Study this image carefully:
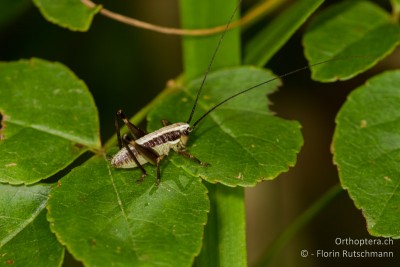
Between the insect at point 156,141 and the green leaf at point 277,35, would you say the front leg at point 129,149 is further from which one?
the green leaf at point 277,35

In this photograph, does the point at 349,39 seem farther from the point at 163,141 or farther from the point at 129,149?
the point at 129,149

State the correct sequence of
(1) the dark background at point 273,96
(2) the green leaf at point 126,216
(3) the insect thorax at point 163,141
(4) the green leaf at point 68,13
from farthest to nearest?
1. (1) the dark background at point 273,96
2. (4) the green leaf at point 68,13
3. (3) the insect thorax at point 163,141
4. (2) the green leaf at point 126,216

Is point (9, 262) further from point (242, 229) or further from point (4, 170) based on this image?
point (242, 229)

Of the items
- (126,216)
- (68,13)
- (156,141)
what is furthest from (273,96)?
(126,216)

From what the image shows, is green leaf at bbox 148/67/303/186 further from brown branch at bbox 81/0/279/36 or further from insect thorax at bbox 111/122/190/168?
brown branch at bbox 81/0/279/36

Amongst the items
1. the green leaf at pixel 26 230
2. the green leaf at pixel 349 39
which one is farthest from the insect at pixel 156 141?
the green leaf at pixel 26 230

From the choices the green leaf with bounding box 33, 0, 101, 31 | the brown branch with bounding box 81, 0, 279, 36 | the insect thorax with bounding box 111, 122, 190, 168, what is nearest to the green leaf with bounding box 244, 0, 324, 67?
the brown branch with bounding box 81, 0, 279, 36
